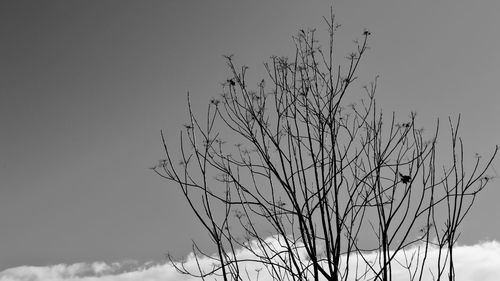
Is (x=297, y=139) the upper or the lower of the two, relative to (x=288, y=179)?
upper

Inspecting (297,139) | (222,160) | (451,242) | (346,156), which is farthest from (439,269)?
(222,160)

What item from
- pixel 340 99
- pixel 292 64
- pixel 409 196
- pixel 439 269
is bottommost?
pixel 439 269

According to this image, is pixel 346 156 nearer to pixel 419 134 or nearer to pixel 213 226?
pixel 419 134

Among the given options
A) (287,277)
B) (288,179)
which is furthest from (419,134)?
(287,277)

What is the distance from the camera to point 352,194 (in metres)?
3.31

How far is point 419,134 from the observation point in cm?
371

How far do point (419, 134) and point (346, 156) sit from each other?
60cm

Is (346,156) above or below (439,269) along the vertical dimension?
above

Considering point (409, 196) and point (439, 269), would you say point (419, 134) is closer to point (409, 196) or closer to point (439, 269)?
point (409, 196)

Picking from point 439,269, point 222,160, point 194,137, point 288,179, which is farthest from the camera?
point 222,160

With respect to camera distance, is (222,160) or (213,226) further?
(222,160)

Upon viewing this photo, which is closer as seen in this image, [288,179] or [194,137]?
[288,179]

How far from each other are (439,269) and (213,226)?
140cm

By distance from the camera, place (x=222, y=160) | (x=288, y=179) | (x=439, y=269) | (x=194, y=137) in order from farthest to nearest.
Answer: (x=222, y=160), (x=194, y=137), (x=288, y=179), (x=439, y=269)
